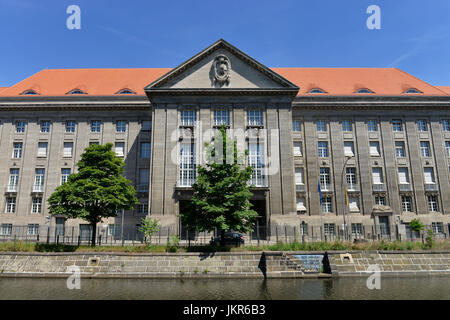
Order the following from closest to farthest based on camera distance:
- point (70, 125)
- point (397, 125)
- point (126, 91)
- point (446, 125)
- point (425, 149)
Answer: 1. point (70, 125)
2. point (425, 149)
3. point (397, 125)
4. point (446, 125)
5. point (126, 91)

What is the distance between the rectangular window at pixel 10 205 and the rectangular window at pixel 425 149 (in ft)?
168

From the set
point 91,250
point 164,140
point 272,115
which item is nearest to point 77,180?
point 91,250

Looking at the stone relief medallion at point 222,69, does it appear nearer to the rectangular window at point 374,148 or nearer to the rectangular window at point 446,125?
the rectangular window at point 374,148

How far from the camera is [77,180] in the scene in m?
26.2

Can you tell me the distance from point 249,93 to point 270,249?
60.4 ft

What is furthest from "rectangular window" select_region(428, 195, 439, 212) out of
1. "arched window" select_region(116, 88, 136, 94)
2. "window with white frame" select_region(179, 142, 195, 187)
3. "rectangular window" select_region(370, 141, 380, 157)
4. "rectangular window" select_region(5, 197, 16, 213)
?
"rectangular window" select_region(5, 197, 16, 213)

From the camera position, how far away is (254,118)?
116ft

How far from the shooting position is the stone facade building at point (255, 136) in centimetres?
3469

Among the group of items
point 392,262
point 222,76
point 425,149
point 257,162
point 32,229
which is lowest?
point 392,262

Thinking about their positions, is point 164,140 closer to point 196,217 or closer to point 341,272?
point 196,217

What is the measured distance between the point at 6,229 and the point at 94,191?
779 inches

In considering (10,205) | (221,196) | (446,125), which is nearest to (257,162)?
(221,196)

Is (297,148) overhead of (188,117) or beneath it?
beneath

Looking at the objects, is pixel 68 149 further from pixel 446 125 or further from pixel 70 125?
pixel 446 125
